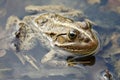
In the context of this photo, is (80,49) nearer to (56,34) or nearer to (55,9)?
(56,34)

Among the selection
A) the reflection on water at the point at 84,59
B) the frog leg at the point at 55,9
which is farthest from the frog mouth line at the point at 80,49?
the frog leg at the point at 55,9

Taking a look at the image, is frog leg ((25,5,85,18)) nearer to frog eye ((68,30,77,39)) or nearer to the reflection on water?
the reflection on water

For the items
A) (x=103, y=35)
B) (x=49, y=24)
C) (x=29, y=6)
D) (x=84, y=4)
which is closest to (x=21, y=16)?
(x=29, y=6)

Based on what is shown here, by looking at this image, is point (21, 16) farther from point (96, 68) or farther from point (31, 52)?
point (96, 68)

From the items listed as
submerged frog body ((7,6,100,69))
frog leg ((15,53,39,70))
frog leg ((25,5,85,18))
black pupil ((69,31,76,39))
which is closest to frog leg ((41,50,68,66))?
submerged frog body ((7,6,100,69))

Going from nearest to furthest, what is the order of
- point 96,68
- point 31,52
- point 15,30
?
point 96,68 → point 31,52 → point 15,30

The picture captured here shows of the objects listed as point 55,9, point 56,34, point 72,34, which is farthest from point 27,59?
point 55,9
